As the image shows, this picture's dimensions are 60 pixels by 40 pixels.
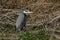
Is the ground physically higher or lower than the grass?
lower

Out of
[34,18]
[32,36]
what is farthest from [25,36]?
[34,18]

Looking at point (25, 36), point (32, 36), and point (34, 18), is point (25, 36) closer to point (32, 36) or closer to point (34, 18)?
point (32, 36)

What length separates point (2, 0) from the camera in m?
13.1

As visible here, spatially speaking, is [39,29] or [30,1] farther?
[30,1]

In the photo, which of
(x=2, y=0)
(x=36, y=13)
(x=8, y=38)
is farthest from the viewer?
(x=2, y=0)

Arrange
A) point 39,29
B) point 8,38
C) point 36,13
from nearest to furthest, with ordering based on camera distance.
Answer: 1. point 8,38
2. point 39,29
3. point 36,13

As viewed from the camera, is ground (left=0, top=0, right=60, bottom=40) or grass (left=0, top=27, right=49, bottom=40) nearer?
grass (left=0, top=27, right=49, bottom=40)

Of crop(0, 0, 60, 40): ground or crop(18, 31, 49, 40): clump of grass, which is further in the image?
crop(0, 0, 60, 40): ground

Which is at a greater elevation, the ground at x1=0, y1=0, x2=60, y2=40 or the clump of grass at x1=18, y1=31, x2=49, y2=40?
the clump of grass at x1=18, y1=31, x2=49, y2=40

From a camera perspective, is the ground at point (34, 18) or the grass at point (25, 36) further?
the ground at point (34, 18)

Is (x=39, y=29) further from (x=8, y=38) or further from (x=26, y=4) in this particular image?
(x=26, y=4)

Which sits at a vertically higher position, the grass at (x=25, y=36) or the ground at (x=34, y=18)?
the grass at (x=25, y=36)

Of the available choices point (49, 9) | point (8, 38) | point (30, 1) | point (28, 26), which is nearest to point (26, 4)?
point (30, 1)

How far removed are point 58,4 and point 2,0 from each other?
2505 mm
